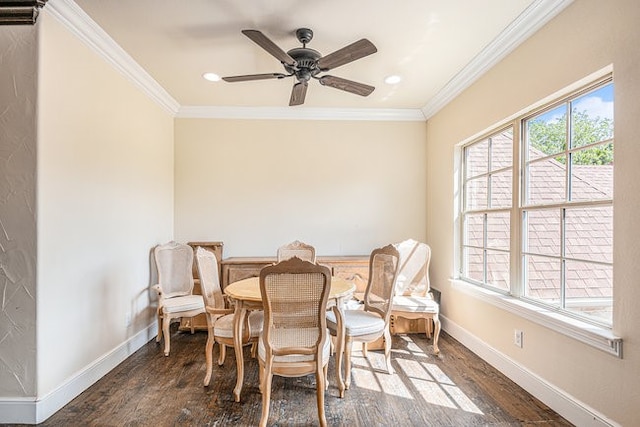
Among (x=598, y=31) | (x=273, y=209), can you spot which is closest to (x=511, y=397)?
(x=598, y=31)

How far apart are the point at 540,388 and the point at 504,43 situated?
2594 millimetres

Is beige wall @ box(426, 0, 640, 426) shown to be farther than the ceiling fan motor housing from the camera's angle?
No

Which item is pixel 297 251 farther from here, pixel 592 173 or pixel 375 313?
pixel 592 173

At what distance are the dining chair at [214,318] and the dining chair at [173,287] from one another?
83 centimetres

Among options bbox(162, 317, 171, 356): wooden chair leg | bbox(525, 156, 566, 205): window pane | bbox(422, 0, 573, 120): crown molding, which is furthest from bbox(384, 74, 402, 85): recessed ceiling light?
bbox(162, 317, 171, 356): wooden chair leg

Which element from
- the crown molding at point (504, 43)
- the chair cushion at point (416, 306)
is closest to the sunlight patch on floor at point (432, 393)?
the chair cushion at point (416, 306)

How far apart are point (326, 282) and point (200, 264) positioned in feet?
3.73

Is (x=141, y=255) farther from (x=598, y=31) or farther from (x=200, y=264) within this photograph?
(x=598, y=31)

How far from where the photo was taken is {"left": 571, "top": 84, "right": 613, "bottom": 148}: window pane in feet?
6.57

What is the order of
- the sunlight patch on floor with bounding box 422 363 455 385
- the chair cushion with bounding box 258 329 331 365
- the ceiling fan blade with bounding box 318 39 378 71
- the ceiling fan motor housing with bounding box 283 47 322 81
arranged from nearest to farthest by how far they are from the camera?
1. the chair cushion with bounding box 258 329 331 365
2. the ceiling fan blade with bounding box 318 39 378 71
3. the ceiling fan motor housing with bounding box 283 47 322 81
4. the sunlight patch on floor with bounding box 422 363 455 385

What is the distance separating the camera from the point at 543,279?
99.5 inches

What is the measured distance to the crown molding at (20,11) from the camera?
2.09 meters

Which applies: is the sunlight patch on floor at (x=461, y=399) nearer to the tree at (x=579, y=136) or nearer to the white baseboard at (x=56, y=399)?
the tree at (x=579, y=136)

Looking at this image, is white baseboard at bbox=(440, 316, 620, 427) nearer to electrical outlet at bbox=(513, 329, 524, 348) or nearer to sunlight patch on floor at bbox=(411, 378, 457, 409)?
electrical outlet at bbox=(513, 329, 524, 348)
